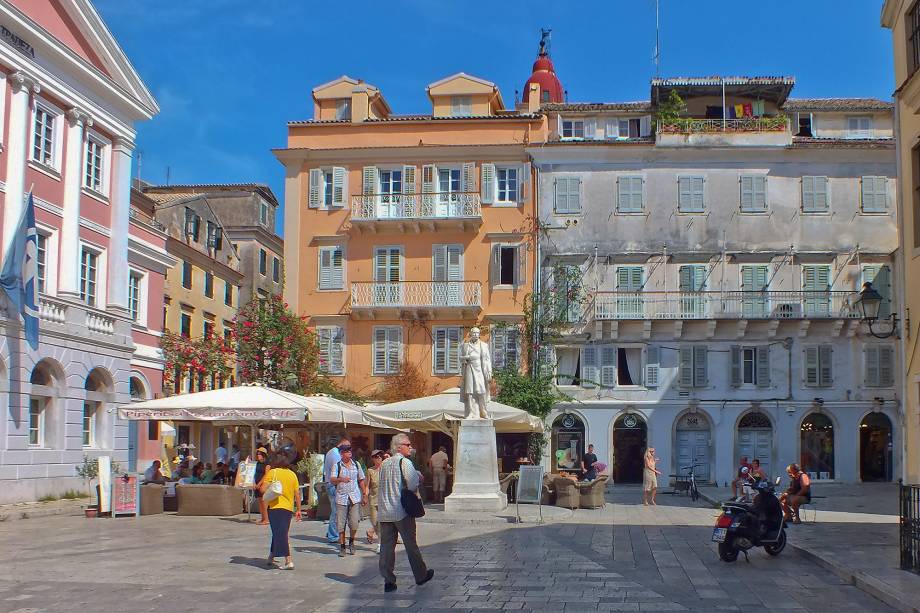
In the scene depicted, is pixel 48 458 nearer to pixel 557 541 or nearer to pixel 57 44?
pixel 57 44

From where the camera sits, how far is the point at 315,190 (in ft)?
132

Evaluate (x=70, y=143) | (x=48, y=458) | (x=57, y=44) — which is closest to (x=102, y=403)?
(x=48, y=458)

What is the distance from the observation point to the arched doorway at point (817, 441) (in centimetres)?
3806

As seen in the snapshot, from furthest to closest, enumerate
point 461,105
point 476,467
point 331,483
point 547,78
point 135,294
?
point 547,78 → point 461,105 → point 135,294 → point 476,467 → point 331,483

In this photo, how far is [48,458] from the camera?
→ 25203 millimetres

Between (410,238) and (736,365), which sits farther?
(410,238)

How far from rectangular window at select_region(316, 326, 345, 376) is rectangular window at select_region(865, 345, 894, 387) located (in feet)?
62.1

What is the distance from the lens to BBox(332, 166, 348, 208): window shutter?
39.8 metres

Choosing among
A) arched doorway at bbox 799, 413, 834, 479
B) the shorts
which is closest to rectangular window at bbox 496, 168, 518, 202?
arched doorway at bbox 799, 413, 834, 479

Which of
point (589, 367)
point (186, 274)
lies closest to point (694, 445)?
point (589, 367)

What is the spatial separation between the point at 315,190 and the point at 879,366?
70.6 feet

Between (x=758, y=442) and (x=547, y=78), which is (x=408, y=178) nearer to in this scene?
(x=758, y=442)

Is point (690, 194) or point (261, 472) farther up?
point (690, 194)

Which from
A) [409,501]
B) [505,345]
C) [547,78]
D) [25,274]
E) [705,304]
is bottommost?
[409,501]
